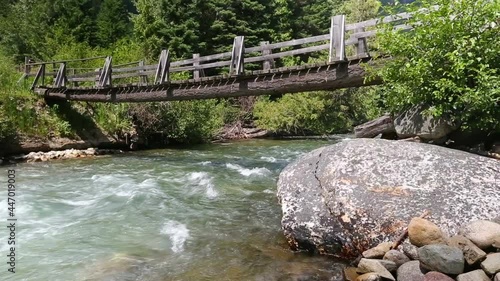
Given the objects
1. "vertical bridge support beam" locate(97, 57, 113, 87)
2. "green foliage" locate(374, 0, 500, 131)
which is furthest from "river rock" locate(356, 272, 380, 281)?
"vertical bridge support beam" locate(97, 57, 113, 87)

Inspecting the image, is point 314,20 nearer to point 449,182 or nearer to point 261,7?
point 261,7

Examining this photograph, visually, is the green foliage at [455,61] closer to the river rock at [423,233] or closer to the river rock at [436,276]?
the river rock at [423,233]

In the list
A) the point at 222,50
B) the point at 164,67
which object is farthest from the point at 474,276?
the point at 222,50

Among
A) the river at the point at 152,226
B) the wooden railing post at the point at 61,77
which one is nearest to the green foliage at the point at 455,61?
the river at the point at 152,226

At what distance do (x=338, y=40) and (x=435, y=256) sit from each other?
5.55 meters

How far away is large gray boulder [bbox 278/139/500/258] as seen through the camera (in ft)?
16.3

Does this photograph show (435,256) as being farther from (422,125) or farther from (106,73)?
(106,73)

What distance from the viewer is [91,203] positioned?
28.2ft

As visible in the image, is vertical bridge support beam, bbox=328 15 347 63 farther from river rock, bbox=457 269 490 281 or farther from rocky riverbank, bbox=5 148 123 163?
rocky riverbank, bbox=5 148 123 163

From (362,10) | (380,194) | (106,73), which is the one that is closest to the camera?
(380,194)

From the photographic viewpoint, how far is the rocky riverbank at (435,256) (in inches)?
162

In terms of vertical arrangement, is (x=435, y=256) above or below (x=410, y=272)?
above

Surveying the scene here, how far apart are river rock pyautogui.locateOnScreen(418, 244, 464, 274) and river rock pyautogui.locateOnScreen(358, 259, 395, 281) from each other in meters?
0.39

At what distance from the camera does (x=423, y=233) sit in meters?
4.50
